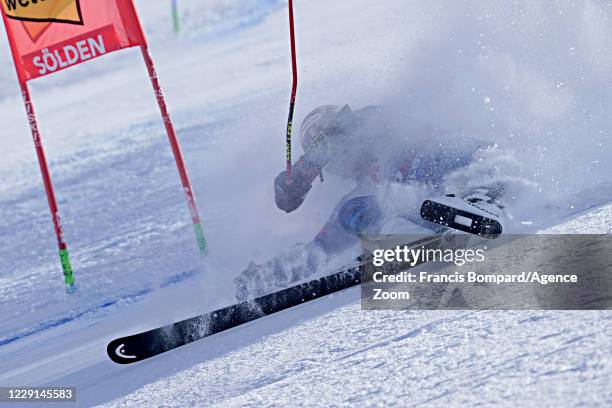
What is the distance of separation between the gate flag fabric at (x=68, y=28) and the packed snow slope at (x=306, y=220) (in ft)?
4.79

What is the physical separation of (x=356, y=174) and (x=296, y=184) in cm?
37

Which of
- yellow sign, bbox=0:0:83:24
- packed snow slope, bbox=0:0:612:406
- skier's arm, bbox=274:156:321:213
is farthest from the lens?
yellow sign, bbox=0:0:83:24

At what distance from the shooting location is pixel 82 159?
915 cm

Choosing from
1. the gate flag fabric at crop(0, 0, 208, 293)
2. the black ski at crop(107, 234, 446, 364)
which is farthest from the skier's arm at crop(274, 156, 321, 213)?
the gate flag fabric at crop(0, 0, 208, 293)

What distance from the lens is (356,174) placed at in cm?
481

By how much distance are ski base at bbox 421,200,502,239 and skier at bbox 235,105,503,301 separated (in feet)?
0.28

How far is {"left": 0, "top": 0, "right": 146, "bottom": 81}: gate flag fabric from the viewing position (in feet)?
16.8

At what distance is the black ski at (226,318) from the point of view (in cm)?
378

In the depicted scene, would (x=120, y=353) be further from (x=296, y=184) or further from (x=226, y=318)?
(x=296, y=184)

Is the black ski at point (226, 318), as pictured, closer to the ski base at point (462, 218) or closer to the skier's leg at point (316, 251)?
the ski base at point (462, 218)

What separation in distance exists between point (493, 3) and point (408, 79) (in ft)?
4.64

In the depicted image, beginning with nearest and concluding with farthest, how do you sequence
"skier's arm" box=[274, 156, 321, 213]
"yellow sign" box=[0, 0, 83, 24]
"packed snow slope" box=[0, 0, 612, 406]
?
1. "packed snow slope" box=[0, 0, 612, 406]
2. "skier's arm" box=[274, 156, 321, 213]
3. "yellow sign" box=[0, 0, 83, 24]

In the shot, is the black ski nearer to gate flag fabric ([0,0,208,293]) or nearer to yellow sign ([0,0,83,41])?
gate flag fabric ([0,0,208,293])

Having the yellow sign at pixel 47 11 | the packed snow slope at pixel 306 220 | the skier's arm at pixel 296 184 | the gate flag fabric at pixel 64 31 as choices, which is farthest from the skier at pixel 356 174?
the yellow sign at pixel 47 11
